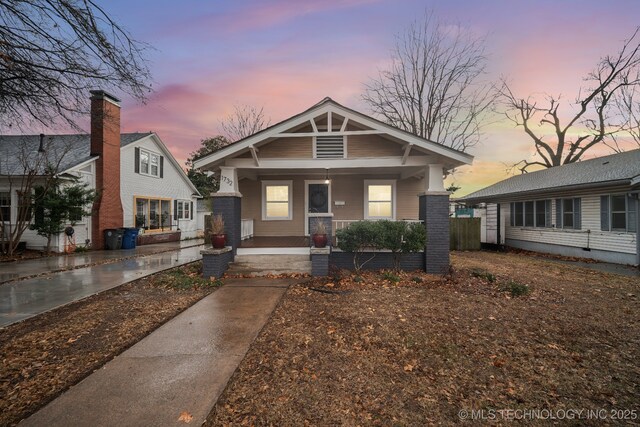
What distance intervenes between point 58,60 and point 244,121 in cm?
2288

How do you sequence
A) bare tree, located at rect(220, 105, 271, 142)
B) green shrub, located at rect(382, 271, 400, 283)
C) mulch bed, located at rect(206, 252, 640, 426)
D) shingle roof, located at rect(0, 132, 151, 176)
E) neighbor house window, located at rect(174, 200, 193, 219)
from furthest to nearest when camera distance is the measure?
bare tree, located at rect(220, 105, 271, 142) < neighbor house window, located at rect(174, 200, 193, 219) < shingle roof, located at rect(0, 132, 151, 176) < green shrub, located at rect(382, 271, 400, 283) < mulch bed, located at rect(206, 252, 640, 426)

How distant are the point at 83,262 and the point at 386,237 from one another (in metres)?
10.4

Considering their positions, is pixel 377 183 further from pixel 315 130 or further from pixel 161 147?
pixel 161 147

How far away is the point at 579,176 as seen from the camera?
12594mm

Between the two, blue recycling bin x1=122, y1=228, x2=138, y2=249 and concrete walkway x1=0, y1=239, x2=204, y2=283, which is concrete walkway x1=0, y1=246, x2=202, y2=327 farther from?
blue recycling bin x1=122, y1=228, x2=138, y2=249

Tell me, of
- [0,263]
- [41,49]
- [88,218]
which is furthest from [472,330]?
[88,218]

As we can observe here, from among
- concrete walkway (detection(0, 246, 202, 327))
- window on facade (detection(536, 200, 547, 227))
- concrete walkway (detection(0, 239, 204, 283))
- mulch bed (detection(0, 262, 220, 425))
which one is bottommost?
mulch bed (detection(0, 262, 220, 425))

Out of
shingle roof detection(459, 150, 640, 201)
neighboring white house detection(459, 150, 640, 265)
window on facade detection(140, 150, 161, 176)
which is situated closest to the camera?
neighboring white house detection(459, 150, 640, 265)

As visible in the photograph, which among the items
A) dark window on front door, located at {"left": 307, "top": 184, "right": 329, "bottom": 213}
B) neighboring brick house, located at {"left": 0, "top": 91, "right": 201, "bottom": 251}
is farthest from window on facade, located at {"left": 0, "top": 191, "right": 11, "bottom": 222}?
dark window on front door, located at {"left": 307, "top": 184, "right": 329, "bottom": 213}

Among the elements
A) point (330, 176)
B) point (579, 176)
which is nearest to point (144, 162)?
point (330, 176)

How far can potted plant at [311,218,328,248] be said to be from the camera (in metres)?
7.36

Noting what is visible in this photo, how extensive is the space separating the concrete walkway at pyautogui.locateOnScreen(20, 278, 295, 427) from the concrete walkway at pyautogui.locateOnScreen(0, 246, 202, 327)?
9.32ft

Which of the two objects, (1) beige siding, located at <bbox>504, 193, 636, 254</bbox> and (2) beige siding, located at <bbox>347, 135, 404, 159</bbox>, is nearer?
(2) beige siding, located at <bbox>347, 135, 404, 159</bbox>

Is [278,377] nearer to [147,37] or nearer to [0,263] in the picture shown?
[147,37]
